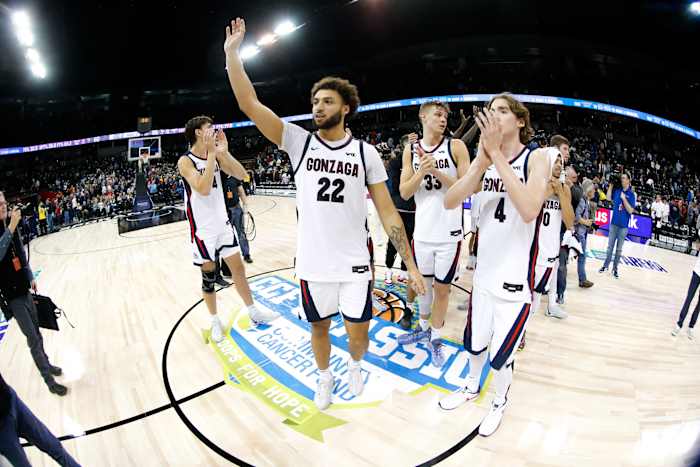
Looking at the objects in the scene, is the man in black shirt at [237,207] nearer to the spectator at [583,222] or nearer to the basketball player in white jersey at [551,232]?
the basketball player in white jersey at [551,232]

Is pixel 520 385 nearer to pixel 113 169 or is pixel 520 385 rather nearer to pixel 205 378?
pixel 205 378

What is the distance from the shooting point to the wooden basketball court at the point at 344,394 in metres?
2.31

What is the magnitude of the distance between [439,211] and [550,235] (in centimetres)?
122

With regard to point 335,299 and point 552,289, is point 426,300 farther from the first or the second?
point 552,289

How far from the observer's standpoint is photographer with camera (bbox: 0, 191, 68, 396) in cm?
273

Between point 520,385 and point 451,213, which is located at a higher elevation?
point 451,213

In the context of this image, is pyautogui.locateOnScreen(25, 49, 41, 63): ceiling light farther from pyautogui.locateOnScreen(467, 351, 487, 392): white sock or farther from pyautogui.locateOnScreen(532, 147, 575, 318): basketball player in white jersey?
pyautogui.locateOnScreen(467, 351, 487, 392): white sock

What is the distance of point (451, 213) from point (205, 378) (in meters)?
2.68

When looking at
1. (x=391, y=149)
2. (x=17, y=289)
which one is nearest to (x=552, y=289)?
(x=17, y=289)

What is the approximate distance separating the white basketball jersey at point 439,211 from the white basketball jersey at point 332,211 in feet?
2.79

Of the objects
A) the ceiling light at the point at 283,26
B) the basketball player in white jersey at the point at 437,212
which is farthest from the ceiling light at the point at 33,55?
the basketball player in white jersey at the point at 437,212

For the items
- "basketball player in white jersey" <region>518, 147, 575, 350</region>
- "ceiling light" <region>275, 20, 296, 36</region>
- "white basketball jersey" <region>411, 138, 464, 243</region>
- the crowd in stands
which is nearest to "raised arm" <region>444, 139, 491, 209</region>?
"white basketball jersey" <region>411, 138, 464, 243</region>

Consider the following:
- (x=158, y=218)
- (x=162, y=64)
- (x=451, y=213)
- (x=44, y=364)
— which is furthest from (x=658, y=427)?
(x=162, y=64)

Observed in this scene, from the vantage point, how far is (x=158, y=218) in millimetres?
11680
